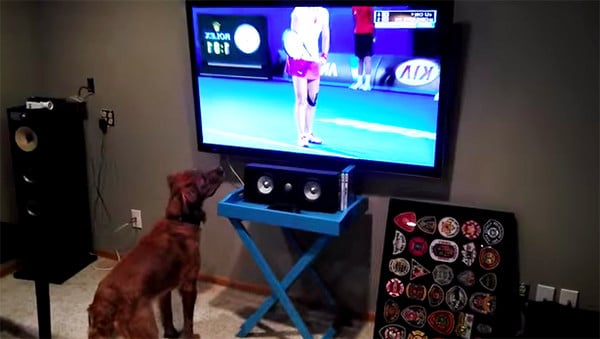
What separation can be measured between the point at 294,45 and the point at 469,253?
4.12 feet

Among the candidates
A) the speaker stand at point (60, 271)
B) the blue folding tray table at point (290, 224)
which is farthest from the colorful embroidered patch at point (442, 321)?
the speaker stand at point (60, 271)

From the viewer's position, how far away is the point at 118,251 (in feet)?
11.9

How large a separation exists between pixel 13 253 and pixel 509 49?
9.99 ft

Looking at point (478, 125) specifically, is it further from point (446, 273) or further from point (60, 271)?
point (60, 271)

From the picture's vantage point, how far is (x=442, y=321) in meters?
2.66

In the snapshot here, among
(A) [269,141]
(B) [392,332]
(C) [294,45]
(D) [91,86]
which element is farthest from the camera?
(D) [91,86]

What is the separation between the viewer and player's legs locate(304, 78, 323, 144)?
8.70ft

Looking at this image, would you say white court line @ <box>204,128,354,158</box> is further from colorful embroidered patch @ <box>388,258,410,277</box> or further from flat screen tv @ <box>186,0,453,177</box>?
colorful embroidered patch @ <box>388,258,410,277</box>

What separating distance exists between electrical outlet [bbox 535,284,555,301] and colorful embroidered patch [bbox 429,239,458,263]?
1.36 feet

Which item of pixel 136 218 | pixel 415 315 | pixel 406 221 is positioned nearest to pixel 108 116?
pixel 136 218

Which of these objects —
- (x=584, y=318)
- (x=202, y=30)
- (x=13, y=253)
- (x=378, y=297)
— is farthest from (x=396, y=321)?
(x=13, y=253)

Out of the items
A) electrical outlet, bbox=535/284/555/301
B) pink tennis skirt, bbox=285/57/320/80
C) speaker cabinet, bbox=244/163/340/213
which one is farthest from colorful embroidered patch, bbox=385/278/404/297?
A: pink tennis skirt, bbox=285/57/320/80

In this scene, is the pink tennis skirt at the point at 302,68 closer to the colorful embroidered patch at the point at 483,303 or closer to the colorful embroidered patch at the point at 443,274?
the colorful embroidered patch at the point at 443,274

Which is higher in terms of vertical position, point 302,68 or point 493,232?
point 302,68
